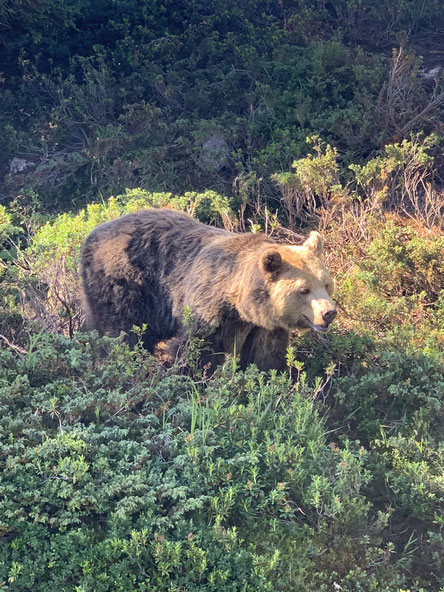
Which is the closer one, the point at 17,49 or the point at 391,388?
the point at 391,388

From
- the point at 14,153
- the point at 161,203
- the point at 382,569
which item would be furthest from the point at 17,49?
the point at 382,569

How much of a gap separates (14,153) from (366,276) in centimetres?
Result: 670

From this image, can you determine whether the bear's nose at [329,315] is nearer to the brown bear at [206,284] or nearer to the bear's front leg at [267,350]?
the brown bear at [206,284]

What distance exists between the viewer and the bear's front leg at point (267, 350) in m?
5.88

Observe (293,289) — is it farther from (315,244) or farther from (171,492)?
(171,492)

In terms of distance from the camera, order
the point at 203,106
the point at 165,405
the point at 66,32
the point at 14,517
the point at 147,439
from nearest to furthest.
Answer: the point at 14,517, the point at 147,439, the point at 165,405, the point at 203,106, the point at 66,32

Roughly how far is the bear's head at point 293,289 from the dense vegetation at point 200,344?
Answer: 378 millimetres

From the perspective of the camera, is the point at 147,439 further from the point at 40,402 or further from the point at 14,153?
the point at 14,153

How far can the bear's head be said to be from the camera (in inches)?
215

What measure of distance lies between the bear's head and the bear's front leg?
22 cm

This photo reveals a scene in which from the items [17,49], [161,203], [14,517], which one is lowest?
[14,517]

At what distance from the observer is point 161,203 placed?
8.37 meters

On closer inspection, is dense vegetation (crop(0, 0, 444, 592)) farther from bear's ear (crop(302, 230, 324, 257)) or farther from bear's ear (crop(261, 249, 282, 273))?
bear's ear (crop(302, 230, 324, 257))

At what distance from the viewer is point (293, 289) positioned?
5508mm
